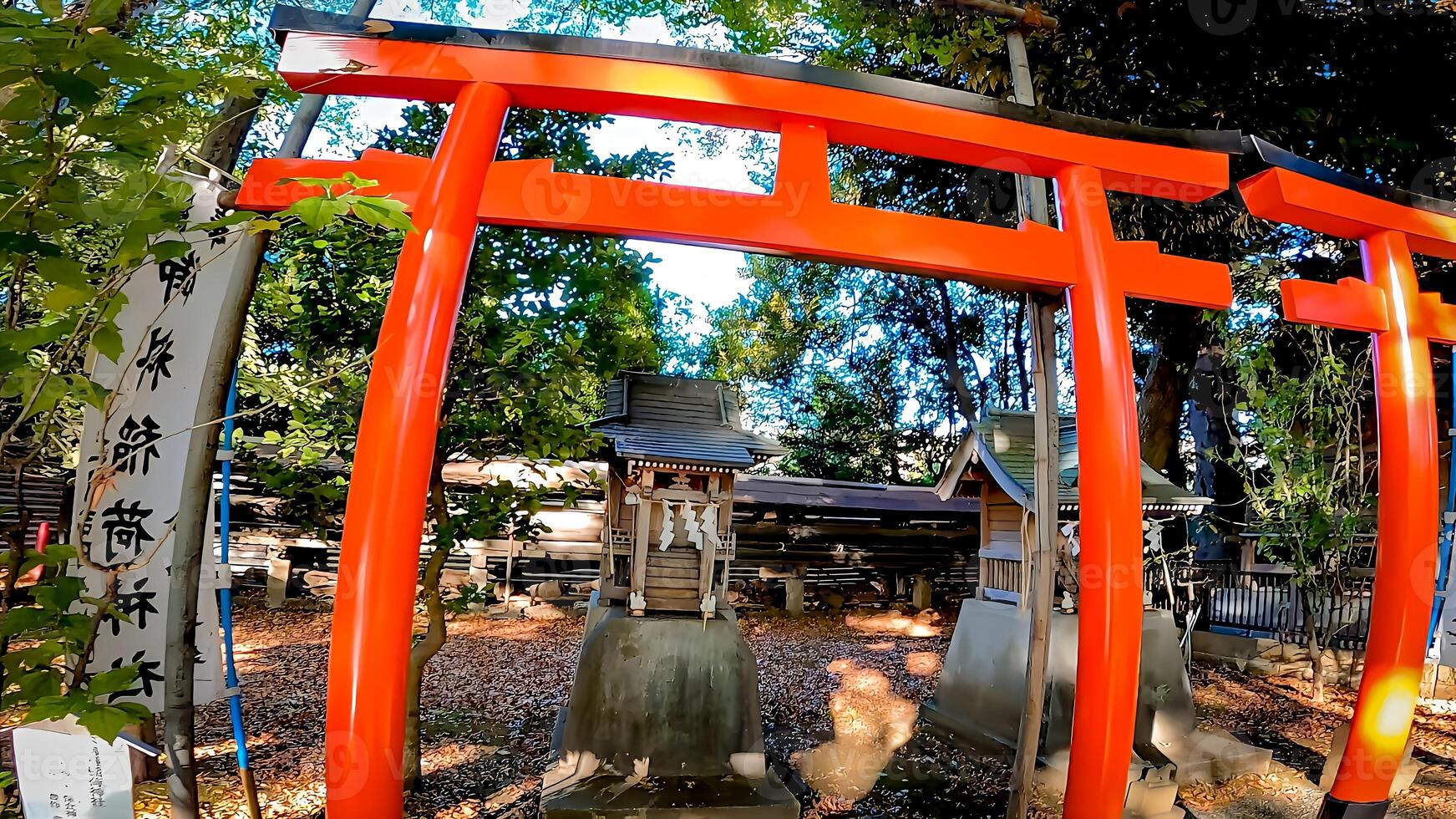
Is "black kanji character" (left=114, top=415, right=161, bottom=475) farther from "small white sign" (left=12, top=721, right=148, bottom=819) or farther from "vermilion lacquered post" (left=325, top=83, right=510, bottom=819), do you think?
"small white sign" (left=12, top=721, right=148, bottom=819)

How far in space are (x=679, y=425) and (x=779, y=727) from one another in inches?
152

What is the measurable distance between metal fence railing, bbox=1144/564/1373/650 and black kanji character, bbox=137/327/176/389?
9391 mm

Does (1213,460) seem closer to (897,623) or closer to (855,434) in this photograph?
(897,623)

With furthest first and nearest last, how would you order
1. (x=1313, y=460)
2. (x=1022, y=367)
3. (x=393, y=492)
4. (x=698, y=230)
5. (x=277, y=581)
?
(x=1022, y=367), (x=277, y=581), (x=1313, y=460), (x=698, y=230), (x=393, y=492)

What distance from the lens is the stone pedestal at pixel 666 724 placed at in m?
5.50

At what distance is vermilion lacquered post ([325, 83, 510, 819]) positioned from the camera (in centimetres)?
259

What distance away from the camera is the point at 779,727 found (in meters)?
8.26

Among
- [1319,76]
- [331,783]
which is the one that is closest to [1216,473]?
[1319,76]

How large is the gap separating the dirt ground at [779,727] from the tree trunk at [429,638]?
0.99 feet

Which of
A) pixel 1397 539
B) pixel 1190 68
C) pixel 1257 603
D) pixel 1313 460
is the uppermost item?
pixel 1190 68

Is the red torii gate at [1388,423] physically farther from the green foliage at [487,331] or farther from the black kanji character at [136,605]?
the black kanji character at [136,605]

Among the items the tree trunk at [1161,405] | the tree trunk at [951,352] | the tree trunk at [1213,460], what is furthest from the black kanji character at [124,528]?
the tree trunk at [951,352]

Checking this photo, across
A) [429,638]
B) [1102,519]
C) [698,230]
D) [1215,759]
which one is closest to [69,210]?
[698,230]

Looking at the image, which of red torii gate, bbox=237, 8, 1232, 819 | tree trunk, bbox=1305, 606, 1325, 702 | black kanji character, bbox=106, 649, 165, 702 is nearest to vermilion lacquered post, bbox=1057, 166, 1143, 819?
red torii gate, bbox=237, 8, 1232, 819
